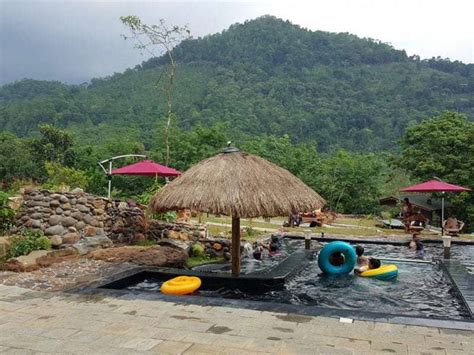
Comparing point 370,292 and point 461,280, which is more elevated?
point 461,280

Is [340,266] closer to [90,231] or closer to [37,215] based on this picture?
[90,231]

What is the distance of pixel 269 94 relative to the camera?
6106cm

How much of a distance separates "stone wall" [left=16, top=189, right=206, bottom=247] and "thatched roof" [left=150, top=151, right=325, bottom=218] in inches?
103

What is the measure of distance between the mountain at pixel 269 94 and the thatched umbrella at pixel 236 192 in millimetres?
28190

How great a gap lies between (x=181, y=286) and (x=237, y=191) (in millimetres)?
1632

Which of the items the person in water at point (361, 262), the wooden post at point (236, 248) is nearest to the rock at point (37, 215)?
the wooden post at point (236, 248)

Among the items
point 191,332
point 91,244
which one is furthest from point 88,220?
point 191,332

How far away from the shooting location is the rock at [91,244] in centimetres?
898

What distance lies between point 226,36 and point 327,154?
4032 cm

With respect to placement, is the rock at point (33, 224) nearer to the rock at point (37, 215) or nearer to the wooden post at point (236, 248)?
the rock at point (37, 215)

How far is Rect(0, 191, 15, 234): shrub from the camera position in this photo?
376 inches

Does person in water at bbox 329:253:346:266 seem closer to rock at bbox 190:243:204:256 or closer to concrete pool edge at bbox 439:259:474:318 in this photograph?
concrete pool edge at bbox 439:259:474:318

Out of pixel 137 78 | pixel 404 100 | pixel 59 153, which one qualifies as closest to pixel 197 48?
pixel 137 78

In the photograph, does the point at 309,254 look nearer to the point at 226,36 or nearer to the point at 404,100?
the point at 404,100
